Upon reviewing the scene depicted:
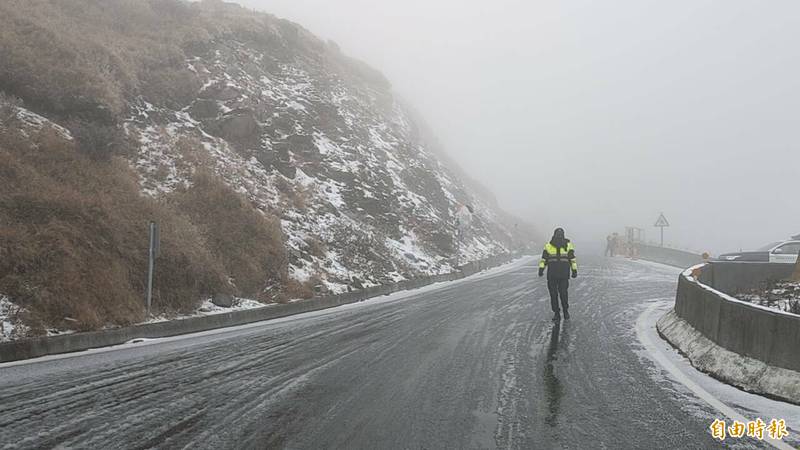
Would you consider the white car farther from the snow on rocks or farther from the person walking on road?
the person walking on road

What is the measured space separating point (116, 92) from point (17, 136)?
21.5ft

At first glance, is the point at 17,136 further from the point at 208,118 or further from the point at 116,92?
the point at 208,118

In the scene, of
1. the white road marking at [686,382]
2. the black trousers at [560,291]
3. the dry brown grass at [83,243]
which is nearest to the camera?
the white road marking at [686,382]

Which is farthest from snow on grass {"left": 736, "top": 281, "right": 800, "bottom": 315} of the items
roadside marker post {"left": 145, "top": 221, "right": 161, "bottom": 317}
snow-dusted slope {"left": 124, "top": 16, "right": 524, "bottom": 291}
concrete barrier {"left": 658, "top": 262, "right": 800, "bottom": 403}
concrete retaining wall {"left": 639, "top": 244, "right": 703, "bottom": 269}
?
concrete retaining wall {"left": 639, "top": 244, "right": 703, "bottom": 269}

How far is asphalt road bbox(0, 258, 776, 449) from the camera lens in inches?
172

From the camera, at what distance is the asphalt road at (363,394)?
14.3 ft

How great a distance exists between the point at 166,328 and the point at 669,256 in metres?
35.3

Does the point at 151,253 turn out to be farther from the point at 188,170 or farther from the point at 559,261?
the point at 559,261

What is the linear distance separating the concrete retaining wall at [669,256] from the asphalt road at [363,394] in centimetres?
2738

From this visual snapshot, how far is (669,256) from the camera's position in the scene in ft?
120

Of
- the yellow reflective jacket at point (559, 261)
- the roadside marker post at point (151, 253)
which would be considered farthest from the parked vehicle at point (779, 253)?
the roadside marker post at point (151, 253)

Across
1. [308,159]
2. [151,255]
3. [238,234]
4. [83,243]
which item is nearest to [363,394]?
[151,255]

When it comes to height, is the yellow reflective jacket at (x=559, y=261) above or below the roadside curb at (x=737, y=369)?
above

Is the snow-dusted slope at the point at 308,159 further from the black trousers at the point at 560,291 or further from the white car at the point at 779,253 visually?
the white car at the point at 779,253
